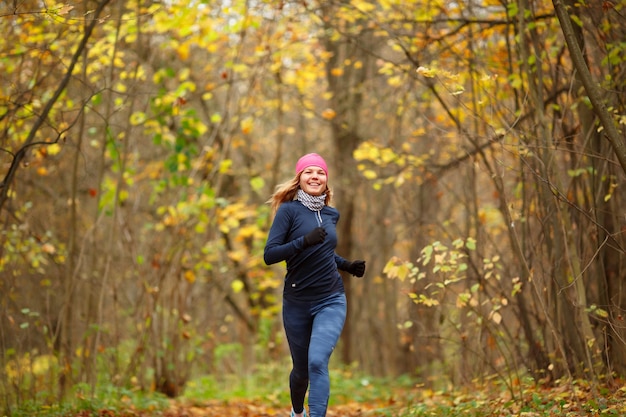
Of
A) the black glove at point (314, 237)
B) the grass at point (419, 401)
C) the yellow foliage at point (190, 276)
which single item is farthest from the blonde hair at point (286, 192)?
the yellow foliage at point (190, 276)

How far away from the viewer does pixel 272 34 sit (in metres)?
11.6

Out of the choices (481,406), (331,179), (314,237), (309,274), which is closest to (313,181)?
(314,237)

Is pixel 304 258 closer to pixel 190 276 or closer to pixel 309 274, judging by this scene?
pixel 309 274

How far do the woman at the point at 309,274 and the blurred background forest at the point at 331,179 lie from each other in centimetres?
126

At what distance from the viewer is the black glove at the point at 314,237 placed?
4.76m

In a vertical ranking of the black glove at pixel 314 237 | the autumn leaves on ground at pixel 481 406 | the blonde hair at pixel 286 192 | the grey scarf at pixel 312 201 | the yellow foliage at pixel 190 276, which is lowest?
the autumn leaves on ground at pixel 481 406

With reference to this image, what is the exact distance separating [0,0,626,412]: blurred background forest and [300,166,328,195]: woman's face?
1219 millimetres

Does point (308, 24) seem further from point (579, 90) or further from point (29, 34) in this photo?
point (579, 90)

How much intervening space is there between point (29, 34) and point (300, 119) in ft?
34.9

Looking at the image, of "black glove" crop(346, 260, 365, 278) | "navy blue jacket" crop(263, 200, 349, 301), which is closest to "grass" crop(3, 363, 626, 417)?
"black glove" crop(346, 260, 365, 278)

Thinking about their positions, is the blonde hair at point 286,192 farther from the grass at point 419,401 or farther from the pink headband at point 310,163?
the grass at point 419,401

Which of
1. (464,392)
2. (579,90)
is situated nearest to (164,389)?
(464,392)

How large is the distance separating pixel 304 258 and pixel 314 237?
31 cm

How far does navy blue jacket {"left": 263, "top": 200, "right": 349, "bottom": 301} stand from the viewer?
503cm
